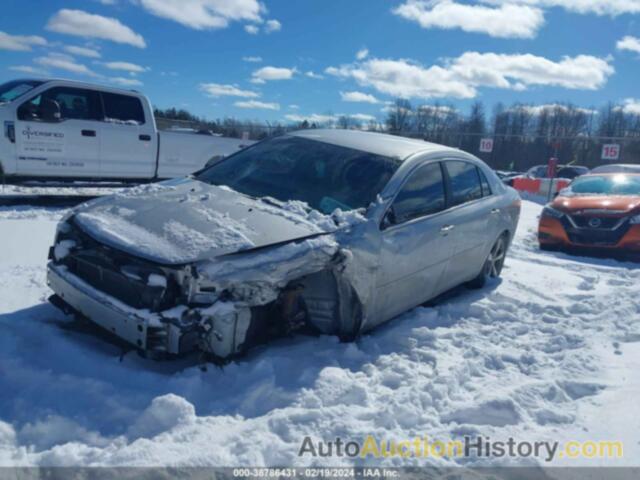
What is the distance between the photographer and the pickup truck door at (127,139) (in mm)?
9109

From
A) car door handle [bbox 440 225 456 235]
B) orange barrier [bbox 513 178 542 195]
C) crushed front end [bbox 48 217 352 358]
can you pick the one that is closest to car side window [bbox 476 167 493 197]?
car door handle [bbox 440 225 456 235]

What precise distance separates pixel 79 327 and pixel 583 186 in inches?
343

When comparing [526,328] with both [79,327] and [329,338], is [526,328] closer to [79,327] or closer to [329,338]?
[329,338]

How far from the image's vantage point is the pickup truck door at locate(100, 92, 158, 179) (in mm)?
9109

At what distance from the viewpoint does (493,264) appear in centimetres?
576

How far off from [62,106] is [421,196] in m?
7.19

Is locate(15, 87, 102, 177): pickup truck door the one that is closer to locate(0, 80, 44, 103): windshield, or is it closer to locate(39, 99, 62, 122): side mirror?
locate(39, 99, 62, 122): side mirror

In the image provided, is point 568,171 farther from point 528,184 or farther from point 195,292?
point 195,292

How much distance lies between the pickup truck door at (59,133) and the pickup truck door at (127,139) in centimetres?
17

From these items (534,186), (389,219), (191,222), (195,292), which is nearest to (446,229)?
(389,219)

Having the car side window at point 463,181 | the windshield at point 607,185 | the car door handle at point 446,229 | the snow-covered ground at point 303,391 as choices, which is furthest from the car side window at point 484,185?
the windshield at point 607,185

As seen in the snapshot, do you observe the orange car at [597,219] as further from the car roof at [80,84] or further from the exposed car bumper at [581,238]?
the car roof at [80,84]

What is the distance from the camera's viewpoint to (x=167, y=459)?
2.26 m

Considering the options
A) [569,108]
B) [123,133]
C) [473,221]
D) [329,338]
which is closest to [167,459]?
[329,338]
